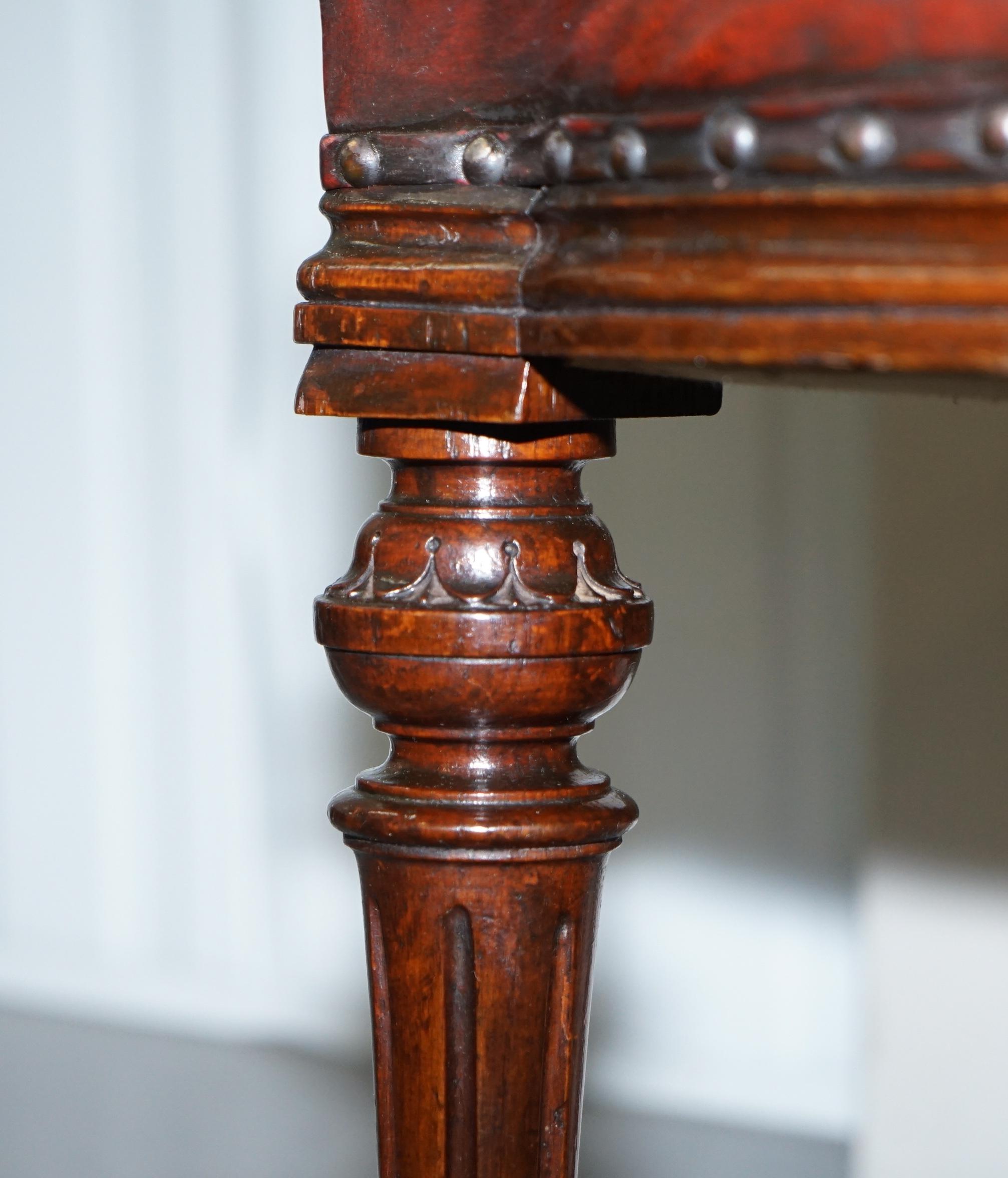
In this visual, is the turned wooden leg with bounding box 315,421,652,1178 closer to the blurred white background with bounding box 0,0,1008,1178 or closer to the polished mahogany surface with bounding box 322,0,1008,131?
the polished mahogany surface with bounding box 322,0,1008,131

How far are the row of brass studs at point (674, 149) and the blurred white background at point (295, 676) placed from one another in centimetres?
68

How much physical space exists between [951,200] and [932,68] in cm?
3

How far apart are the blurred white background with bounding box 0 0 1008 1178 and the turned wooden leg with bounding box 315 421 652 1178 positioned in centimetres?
60

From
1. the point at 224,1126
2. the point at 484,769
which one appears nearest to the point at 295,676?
the point at 224,1126

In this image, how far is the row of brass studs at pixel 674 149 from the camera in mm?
359

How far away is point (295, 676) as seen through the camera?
172 cm

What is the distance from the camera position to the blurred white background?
1151mm

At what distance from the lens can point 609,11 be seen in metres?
0.43

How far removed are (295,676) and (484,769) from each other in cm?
119

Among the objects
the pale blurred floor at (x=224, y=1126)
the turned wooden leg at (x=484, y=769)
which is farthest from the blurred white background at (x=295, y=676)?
the turned wooden leg at (x=484, y=769)

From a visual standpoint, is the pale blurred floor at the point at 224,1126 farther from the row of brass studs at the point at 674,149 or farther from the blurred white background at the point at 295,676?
the row of brass studs at the point at 674,149

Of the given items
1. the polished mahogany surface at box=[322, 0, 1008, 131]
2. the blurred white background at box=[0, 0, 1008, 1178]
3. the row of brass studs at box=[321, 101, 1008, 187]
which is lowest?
the blurred white background at box=[0, 0, 1008, 1178]

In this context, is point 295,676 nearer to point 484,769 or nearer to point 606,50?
point 484,769

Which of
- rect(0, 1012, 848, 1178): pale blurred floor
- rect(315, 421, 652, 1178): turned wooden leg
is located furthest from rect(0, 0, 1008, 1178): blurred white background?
rect(315, 421, 652, 1178): turned wooden leg
